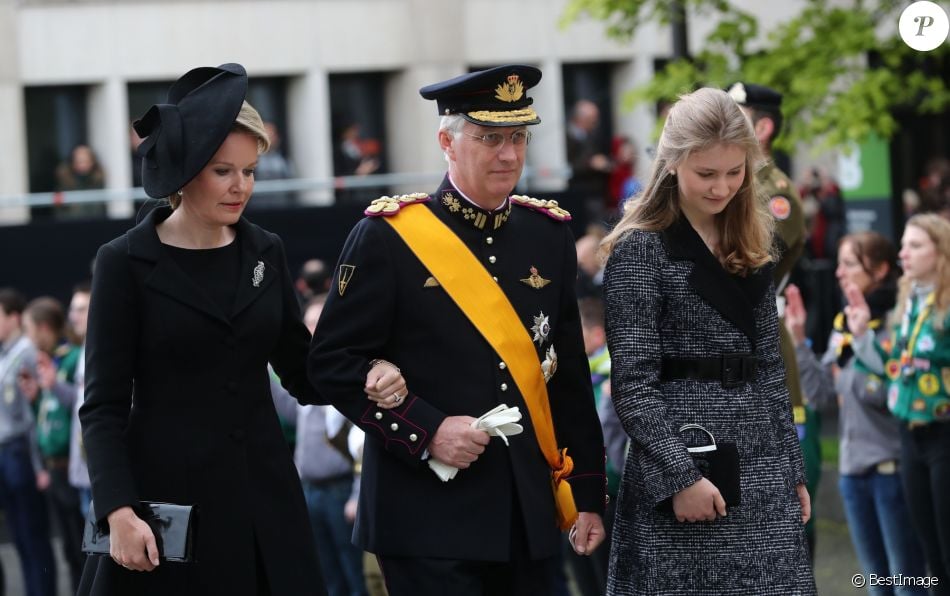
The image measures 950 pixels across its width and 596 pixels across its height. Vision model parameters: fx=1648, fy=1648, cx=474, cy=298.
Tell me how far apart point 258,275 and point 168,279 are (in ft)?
0.96

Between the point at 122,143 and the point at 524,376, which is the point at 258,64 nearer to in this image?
the point at 122,143

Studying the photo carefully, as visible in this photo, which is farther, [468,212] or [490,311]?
[468,212]

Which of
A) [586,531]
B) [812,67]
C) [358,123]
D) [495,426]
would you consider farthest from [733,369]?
[358,123]

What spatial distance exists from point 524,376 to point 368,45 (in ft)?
57.0

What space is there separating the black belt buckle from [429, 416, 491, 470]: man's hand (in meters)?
0.77

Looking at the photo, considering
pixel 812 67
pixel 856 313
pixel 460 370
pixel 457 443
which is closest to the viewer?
pixel 457 443

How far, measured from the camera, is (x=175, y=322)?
4719 mm

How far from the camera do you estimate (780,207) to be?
6898 millimetres

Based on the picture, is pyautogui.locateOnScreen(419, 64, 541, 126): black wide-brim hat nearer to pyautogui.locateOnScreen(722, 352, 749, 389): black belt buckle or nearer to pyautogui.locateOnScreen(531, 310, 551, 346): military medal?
pyautogui.locateOnScreen(531, 310, 551, 346): military medal

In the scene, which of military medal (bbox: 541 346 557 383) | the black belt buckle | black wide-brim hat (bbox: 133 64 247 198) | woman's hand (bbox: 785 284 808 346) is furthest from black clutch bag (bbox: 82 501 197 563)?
woman's hand (bbox: 785 284 808 346)

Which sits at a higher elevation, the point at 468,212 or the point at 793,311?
the point at 468,212

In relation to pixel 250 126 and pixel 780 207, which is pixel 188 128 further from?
pixel 780 207

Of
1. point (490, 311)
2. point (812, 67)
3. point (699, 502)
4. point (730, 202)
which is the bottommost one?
point (699, 502)

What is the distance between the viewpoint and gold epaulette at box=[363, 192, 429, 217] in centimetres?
493
